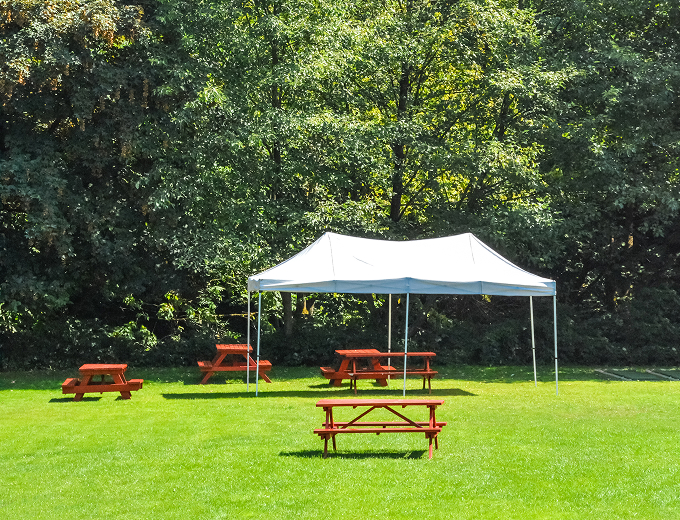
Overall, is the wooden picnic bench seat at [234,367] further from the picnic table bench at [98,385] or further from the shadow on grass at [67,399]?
the shadow on grass at [67,399]

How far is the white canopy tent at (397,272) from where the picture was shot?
14242 millimetres

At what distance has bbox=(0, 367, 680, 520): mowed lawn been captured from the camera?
22.6 feet

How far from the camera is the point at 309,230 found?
1986 cm

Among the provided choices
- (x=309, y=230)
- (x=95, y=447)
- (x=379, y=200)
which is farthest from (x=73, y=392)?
(x=379, y=200)

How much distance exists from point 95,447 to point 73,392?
4.68 metres

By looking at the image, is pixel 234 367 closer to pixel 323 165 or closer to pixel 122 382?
pixel 122 382

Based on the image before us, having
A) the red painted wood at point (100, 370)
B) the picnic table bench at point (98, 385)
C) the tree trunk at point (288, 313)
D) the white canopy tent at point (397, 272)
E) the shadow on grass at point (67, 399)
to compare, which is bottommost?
the shadow on grass at point (67, 399)

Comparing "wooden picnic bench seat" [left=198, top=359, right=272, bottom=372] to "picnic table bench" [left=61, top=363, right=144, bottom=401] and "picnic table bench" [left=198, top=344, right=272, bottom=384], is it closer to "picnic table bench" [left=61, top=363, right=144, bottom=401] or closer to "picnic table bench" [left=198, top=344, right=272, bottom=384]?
"picnic table bench" [left=198, top=344, right=272, bottom=384]

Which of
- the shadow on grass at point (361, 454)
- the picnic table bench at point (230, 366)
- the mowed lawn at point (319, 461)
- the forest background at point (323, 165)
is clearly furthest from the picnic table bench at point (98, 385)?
the shadow on grass at point (361, 454)

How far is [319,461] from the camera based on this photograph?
8555mm

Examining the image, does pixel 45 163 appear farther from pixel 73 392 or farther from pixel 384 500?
pixel 384 500

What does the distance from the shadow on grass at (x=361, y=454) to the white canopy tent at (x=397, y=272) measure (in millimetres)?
4869

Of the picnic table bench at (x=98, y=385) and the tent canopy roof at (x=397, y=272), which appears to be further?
the tent canopy roof at (x=397, y=272)

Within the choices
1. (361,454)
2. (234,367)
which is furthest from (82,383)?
(361,454)
